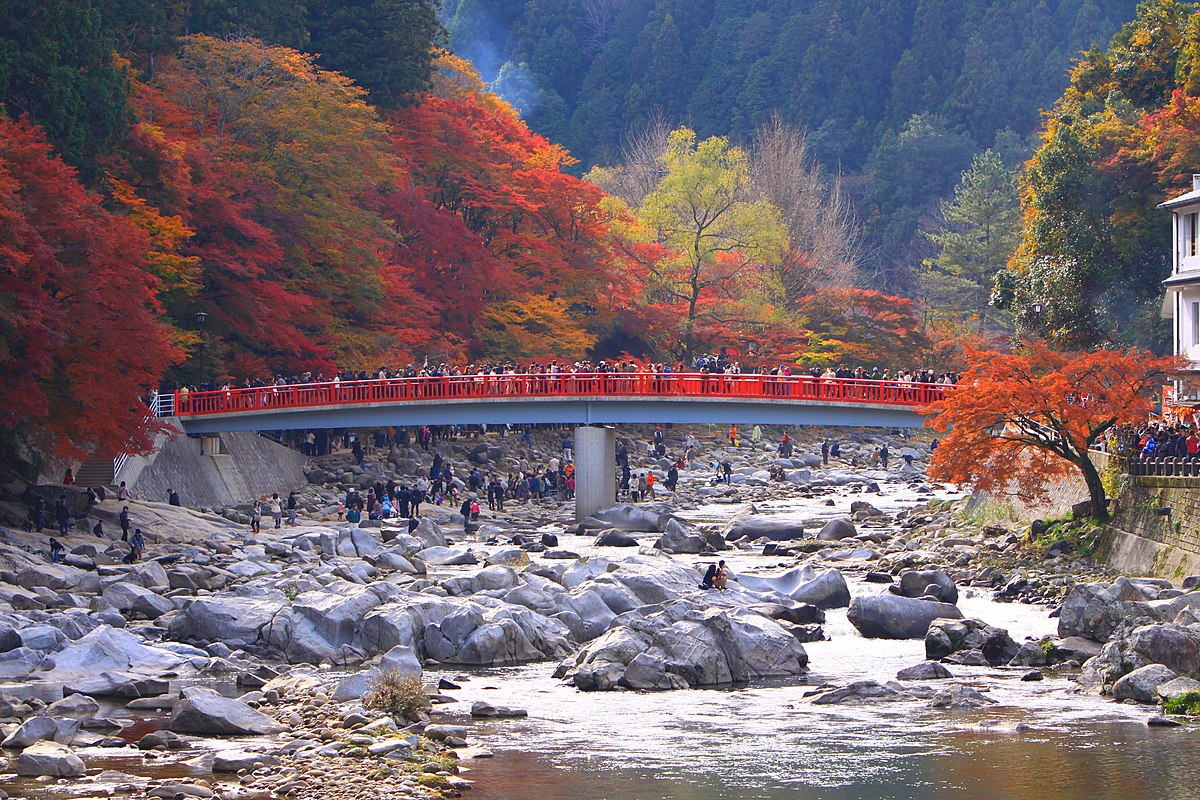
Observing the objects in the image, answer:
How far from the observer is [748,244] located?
2837 inches

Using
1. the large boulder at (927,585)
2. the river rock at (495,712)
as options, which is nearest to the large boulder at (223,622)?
the river rock at (495,712)

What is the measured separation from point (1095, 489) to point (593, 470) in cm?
1915

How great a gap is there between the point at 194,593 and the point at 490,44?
13139 cm

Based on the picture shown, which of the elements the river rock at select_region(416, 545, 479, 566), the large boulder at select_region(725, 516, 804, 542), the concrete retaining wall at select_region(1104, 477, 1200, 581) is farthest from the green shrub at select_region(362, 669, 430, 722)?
the large boulder at select_region(725, 516, 804, 542)

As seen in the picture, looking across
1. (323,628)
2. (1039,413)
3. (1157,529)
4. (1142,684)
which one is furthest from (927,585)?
(323,628)

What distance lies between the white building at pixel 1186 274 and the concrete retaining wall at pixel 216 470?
29.0 metres

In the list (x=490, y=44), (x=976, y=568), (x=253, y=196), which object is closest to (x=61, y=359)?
(x=253, y=196)

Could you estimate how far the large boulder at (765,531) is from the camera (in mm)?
46000

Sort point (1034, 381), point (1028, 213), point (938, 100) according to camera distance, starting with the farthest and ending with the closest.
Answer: point (938, 100)
point (1028, 213)
point (1034, 381)

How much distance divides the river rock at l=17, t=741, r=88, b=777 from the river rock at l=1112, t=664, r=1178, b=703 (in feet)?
51.0

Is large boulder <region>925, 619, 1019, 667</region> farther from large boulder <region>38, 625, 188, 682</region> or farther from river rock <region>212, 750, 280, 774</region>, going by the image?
large boulder <region>38, 625, 188, 682</region>

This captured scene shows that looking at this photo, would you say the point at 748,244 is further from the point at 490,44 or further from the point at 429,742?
the point at 490,44

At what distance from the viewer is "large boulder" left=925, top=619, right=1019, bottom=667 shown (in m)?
27.2

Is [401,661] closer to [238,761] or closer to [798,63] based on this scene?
[238,761]
